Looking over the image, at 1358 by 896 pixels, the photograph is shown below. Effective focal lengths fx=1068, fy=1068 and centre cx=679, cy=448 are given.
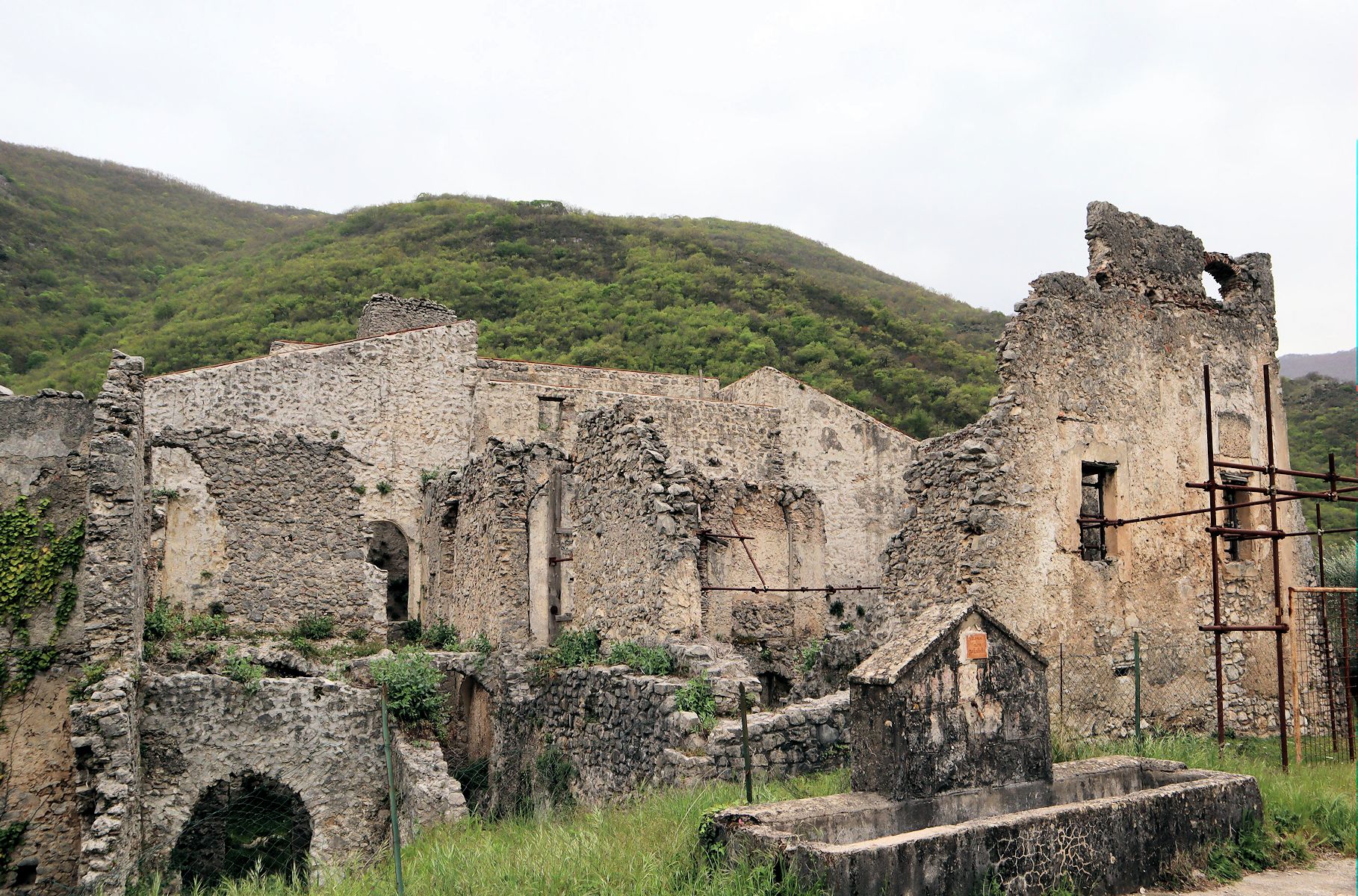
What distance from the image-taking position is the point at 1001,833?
20.3 feet

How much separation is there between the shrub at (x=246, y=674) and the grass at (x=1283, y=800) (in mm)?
8443

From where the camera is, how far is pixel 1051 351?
12758mm

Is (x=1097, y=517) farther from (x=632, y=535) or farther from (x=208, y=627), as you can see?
(x=208, y=627)

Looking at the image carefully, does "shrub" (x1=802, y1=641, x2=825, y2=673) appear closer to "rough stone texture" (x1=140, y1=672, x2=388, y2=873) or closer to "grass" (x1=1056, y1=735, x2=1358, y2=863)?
"grass" (x1=1056, y1=735, x2=1358, y2=863)

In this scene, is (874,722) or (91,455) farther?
(91,455)

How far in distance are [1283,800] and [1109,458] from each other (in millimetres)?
5558

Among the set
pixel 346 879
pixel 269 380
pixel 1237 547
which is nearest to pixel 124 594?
pixel 346 879

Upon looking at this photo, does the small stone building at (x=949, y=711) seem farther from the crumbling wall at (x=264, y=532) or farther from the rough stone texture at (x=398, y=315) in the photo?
the rough stone texture at (x=398, y=315)

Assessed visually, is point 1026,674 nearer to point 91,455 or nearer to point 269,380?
point 91,455

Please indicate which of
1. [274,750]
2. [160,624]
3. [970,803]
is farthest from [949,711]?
[160,624]

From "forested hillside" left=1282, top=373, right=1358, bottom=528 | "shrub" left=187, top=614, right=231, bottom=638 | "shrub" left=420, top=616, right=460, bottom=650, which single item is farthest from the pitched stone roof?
"forested hillside" left=1282, top=373, right=1358, bottom=528

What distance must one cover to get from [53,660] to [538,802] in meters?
5.23

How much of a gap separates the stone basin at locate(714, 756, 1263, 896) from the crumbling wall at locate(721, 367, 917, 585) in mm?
18500

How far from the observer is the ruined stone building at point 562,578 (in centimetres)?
1057
